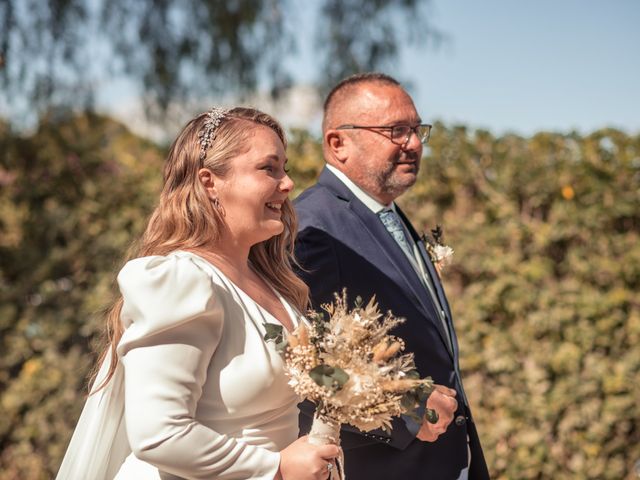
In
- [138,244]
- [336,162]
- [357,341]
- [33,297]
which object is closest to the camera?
[357,341]

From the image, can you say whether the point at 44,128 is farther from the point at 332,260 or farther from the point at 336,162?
the point at 332,260

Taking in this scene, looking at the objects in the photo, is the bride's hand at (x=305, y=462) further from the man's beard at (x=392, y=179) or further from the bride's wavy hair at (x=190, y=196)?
the man's beard at (x=392, y=179)

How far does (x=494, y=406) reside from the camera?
209 inches

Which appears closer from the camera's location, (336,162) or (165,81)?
(336,162)

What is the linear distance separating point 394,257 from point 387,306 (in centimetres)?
22

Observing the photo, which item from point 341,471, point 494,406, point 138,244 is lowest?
point 494,406

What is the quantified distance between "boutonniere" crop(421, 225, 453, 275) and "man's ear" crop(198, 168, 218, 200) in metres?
1.55

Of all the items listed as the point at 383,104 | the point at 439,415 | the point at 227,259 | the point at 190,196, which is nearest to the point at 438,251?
the point at 383,104

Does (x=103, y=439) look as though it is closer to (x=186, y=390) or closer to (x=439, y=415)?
(x=186, y=390)

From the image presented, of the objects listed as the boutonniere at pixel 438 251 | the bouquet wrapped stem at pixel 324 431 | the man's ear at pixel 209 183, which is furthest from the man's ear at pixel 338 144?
the bouquet wrapped stem at pixel 324 431

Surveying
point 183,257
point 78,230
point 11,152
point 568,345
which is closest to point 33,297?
point 78,230

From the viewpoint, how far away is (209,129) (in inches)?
89.0

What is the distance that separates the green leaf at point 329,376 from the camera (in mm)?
1916

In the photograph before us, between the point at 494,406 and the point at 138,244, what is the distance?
3573 millimetres
